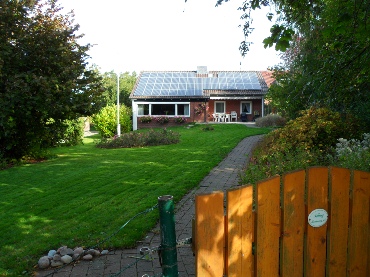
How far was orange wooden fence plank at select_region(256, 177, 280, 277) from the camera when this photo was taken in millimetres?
2879

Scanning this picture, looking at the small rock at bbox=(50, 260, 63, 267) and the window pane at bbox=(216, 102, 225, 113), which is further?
the window pane at bbox=(216, 102, 225, 113)

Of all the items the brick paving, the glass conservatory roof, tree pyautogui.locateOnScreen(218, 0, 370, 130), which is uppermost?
the glass conservatory roof

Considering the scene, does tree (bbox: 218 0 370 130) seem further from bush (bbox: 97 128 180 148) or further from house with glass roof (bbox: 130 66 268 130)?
house with glass roof (bbox: 130 66 268 130)

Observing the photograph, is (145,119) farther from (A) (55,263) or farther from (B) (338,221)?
(B) (338,221)

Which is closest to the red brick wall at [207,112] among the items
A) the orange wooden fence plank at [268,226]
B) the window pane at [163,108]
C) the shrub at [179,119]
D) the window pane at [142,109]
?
the shrub at [179,119]

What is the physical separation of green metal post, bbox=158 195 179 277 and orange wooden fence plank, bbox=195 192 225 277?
165 millimetres

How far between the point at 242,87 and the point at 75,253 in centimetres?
3857

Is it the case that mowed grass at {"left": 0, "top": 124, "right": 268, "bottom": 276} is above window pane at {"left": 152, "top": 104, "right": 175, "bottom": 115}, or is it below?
below

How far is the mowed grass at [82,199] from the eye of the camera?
5542 mm

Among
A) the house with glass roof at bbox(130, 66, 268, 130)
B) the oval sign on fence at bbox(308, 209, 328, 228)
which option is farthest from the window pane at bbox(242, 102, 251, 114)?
the oval sign on fence at bbox(308, 209, 328, 228)

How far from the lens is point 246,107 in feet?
140

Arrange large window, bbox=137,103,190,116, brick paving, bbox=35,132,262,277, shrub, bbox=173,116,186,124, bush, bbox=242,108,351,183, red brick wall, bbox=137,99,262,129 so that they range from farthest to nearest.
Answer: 1. large window, bbox=137,103,190,116
2. red brick wall, bbox=137,99,262,129
3. shrub, bbox=173,116,186,124
4. bush, bbox=242,108,351,183
5. brick paving, bbox=35,132,262,277

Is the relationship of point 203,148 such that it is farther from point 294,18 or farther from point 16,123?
point 294,18

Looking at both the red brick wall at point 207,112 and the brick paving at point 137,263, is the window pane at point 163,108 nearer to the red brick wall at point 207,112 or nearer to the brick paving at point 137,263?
the red brick wall at point 207,112
